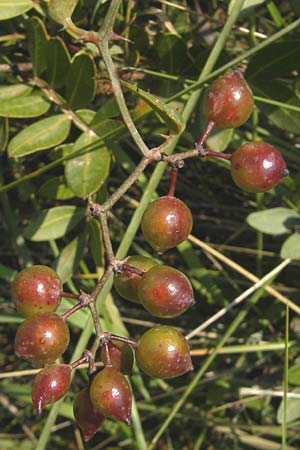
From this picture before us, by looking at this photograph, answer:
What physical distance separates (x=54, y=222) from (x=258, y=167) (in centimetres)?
84

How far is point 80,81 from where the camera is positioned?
1.83 meters

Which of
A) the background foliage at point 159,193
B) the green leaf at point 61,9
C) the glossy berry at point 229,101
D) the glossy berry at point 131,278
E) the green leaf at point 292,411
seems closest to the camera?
the glossy berry at point 131,278

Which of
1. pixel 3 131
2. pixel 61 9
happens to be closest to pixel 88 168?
pixel 3 131

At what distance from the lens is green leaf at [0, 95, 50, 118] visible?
1.80 meters

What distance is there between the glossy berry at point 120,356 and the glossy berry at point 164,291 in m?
0.11

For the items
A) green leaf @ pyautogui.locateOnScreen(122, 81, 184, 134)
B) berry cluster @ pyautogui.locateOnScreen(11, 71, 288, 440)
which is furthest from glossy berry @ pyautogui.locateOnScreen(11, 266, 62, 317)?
green leaf @ pyautogui.locateOnScreen(122, 81, 184, 134)

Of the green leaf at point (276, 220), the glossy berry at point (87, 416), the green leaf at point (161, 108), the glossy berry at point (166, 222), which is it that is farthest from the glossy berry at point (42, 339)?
the green leaf at point (276, 220)

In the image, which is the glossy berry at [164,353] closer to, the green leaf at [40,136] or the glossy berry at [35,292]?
the glossy berry at [35,292]

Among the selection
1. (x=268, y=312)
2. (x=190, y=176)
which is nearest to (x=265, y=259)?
(x=268, y=312)

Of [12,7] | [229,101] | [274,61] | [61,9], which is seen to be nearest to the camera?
[229,101]

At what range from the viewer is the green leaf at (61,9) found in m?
1.62

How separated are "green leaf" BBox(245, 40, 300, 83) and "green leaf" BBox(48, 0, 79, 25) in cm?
52

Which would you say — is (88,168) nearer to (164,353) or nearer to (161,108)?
(161,108)

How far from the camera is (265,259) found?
243cm
